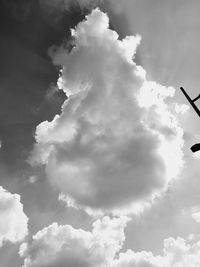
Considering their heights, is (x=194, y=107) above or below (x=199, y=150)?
above

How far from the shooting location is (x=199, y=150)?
1569 cm

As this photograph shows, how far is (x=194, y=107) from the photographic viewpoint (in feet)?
52.4

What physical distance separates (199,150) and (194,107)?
6.10ft
